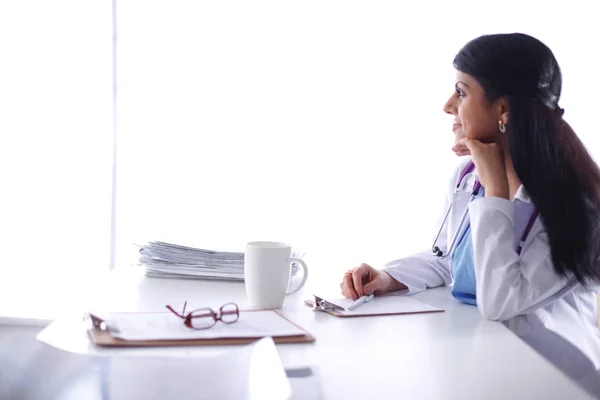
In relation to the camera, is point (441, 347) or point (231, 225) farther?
point (231, 225)

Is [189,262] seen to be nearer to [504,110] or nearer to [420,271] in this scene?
[420,271]

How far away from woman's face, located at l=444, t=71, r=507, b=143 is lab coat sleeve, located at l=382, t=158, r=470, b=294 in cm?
30

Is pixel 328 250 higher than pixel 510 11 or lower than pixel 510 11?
lower

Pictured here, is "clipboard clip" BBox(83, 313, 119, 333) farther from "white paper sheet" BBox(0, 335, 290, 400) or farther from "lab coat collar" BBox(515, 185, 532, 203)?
"lab coat collar" BBox(515, 185, 532, 203)

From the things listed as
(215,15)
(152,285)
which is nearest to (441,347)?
(152,285)

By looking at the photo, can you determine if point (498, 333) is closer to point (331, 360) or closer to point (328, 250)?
point (331, 360)

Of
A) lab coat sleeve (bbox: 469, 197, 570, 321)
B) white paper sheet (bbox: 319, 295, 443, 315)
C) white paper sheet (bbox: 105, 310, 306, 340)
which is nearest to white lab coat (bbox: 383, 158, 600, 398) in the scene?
lab coat sleeve (bbox: 469, 197, 570, 321)

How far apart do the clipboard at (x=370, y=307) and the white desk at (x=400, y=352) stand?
18 mm

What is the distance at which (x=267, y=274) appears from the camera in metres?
1.06

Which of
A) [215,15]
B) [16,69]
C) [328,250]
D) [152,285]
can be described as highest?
[215,15]

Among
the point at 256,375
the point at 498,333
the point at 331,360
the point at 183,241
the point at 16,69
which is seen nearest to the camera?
the point at 256,375

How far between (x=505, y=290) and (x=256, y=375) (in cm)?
63

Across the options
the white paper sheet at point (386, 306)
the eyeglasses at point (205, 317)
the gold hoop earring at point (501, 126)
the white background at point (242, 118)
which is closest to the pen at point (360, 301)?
the white paper sheet at point (386, 306)

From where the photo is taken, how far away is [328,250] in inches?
103
